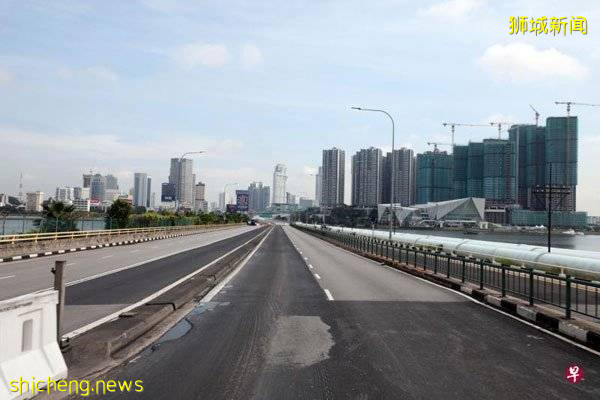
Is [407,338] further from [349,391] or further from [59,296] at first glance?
[59,296]

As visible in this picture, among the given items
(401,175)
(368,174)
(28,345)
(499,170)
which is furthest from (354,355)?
(499,170)

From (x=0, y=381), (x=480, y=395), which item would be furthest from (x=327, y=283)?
(x=0, y=381)

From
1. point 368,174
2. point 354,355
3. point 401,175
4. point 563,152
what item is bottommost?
point 354,355

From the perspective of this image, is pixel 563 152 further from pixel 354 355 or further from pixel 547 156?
pixel 354 355

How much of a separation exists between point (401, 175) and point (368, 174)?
13854mm

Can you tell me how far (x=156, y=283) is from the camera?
18.5m

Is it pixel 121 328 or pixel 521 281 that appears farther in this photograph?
pixel 521 281

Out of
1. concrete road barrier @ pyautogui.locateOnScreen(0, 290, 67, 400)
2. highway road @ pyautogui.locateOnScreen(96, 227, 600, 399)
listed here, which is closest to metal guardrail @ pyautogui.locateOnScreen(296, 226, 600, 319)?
highway road @ pyautogui.locateOnScreen(96, 227, 600, 399)

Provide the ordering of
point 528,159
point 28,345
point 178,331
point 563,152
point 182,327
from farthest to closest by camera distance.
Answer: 1. point 528,159
2. point 563,152
3. point 182,327
4. point 178,331
5. point 28,345

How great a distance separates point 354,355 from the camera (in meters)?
8.30

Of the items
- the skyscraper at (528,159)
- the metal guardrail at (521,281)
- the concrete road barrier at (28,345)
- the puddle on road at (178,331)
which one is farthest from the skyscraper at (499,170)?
the concrete road barrier at (28,345)

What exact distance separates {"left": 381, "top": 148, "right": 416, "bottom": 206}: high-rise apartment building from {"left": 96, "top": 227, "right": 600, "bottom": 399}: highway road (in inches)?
6503

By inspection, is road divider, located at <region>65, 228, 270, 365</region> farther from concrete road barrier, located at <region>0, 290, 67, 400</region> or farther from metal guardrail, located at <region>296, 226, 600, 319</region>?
metal guardrail, located at <region>296, 226, 600, 319</region>

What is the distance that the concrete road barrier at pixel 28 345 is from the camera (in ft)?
19.0
